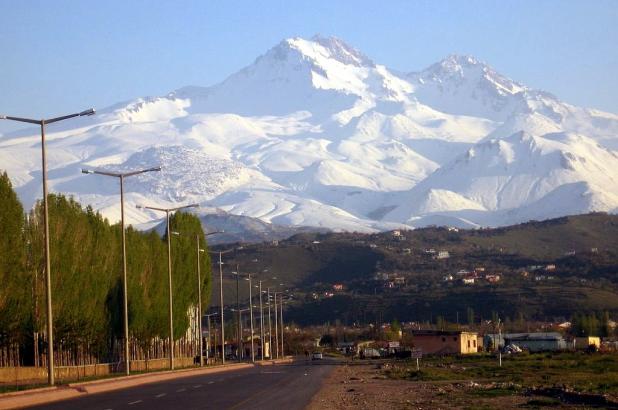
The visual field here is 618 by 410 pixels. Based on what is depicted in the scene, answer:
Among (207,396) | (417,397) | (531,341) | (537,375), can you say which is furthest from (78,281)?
(531,341)

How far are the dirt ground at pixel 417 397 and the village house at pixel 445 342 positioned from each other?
65106mm

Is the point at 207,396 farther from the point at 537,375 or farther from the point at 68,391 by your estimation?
the point at 537,375

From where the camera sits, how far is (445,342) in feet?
435

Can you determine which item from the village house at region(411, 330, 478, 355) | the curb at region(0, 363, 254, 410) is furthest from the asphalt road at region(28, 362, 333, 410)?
the village house at region(411, 330, 478, 355)

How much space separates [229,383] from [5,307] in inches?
428

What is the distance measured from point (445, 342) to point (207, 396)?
8510cm

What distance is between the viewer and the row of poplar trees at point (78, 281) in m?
65.2

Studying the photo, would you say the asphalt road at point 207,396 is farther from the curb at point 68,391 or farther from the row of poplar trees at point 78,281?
the row of poplar trees at point 78,281

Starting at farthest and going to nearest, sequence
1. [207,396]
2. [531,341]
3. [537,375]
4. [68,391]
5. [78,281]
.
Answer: [531,341] → [78,281] → [537,375] → [68,391] → [207,396]

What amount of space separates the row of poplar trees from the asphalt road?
8.59 meters

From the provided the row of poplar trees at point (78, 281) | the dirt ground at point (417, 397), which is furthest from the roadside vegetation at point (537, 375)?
the row of poplar trees at point (78, 281)

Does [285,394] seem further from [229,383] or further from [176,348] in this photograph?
[176,348]

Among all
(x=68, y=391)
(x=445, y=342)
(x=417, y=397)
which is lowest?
(x=445, y=342)

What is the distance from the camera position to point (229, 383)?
61.5 m
